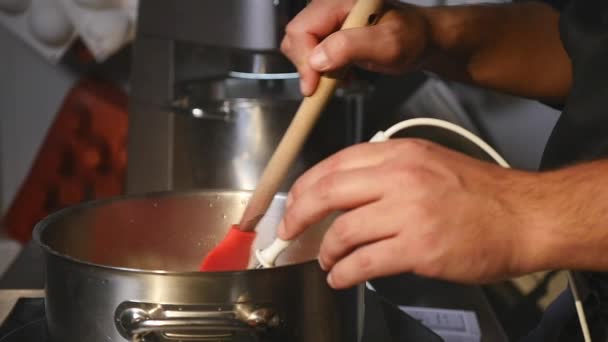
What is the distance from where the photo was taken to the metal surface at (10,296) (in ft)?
2.62

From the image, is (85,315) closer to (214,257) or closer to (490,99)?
(214,257)

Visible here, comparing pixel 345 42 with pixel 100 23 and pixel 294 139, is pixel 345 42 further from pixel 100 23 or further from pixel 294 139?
pixel 100 23

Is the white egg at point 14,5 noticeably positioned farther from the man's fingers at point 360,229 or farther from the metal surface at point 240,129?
the man's fingers at point 360,229

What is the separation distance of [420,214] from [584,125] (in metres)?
0.30

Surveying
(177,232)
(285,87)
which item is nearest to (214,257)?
(177,232)

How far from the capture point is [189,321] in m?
0.50

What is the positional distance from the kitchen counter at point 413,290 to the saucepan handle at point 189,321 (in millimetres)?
376

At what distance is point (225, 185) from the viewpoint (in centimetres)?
107

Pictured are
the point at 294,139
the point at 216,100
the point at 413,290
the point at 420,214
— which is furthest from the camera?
the point at 216,100

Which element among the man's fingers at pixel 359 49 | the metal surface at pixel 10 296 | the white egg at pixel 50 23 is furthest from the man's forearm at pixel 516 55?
the white egg at pixel 50 23

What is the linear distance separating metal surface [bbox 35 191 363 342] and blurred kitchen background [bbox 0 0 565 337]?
1.09 feet

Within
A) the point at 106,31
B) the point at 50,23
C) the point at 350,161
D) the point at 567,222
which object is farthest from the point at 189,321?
the point at 50,23

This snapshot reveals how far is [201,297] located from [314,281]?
0.08 meters

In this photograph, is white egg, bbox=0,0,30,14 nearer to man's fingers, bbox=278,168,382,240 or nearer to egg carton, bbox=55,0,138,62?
egg carton, bbox=55,0,138,62
